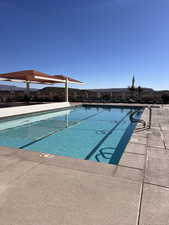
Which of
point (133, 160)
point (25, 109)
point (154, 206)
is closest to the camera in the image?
point (154, 206)

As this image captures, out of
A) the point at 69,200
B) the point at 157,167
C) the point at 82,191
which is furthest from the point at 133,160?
the point at 69,200

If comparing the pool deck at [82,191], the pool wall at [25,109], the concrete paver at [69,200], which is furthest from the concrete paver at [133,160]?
the pool wall at [25,109]

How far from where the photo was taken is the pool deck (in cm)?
124

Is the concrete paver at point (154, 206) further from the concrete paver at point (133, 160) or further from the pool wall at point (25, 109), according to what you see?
the pool wall at point (25, 109)

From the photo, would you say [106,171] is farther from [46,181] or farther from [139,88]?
[139,88]

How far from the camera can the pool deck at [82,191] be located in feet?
4.07

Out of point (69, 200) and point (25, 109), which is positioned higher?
point (25, 109)

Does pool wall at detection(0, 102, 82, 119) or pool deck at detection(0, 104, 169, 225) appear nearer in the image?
pool deck at detection(0, 104, 169, 225)

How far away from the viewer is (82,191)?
5.25 feet

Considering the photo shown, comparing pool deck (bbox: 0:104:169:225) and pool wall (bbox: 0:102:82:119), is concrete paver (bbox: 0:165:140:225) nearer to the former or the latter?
pool deck (bbox: 0:104:169:225)

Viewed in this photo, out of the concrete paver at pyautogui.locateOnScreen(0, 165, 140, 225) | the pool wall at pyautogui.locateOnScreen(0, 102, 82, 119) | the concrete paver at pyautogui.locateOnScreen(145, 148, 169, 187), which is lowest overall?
the concrete paver at pyautogui.locateOnScreen(0, 165, 140, 225)

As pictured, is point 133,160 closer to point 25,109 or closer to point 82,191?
point 82,191

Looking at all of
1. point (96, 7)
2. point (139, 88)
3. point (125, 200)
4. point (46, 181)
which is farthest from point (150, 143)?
point (139, 88)

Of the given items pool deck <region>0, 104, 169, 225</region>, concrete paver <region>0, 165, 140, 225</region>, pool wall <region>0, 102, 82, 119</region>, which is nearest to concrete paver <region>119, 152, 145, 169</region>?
pool deck <region>0, 104, 169, 225</region>
